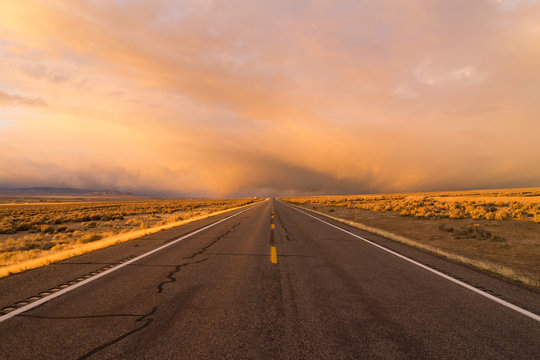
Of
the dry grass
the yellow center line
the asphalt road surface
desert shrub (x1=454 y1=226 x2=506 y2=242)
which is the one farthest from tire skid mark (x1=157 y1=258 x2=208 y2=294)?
the dry grass

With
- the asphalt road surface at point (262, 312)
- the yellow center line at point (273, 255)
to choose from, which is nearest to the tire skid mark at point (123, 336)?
the asphalt road surface at point (262, 312)

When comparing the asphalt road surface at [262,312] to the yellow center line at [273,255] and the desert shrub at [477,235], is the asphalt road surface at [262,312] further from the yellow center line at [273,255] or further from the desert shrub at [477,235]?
the desert shrub at [477,235]

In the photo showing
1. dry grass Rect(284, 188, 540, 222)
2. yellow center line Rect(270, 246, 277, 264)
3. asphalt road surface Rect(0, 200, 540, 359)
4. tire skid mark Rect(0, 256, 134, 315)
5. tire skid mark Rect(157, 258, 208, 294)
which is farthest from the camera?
dry grass Rect(284, 188, 540, 222)

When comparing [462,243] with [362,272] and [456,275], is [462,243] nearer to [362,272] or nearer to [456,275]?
[456,275]

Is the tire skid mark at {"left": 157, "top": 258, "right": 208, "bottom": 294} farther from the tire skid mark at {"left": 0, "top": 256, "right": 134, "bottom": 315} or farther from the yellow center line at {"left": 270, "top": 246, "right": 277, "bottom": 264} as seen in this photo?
the yellow center line at {"left": 270, "top": 246, "right": 277, "bottom": 264}

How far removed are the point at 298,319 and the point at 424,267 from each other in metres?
4.97

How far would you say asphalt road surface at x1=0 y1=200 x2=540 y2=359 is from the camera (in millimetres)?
3098

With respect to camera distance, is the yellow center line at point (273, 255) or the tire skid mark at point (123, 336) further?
the yellow center line at point (273, 255)

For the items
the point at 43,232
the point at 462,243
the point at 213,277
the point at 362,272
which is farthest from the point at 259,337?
the point at 43,232

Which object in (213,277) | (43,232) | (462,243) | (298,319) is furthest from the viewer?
(43,232)

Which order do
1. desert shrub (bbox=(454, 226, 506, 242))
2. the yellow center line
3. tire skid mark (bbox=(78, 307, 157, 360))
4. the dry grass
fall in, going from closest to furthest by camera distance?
tire skid mark (bbox=(78, 307, 157, 360)), the yellow center line, desert shrub (bbox=(454, 226, 506, 242)), the dry grass

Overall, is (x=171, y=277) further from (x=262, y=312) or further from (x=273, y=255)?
(x=273, y=255)

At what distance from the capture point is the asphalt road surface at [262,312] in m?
3.10

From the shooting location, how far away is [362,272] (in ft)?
21.4
